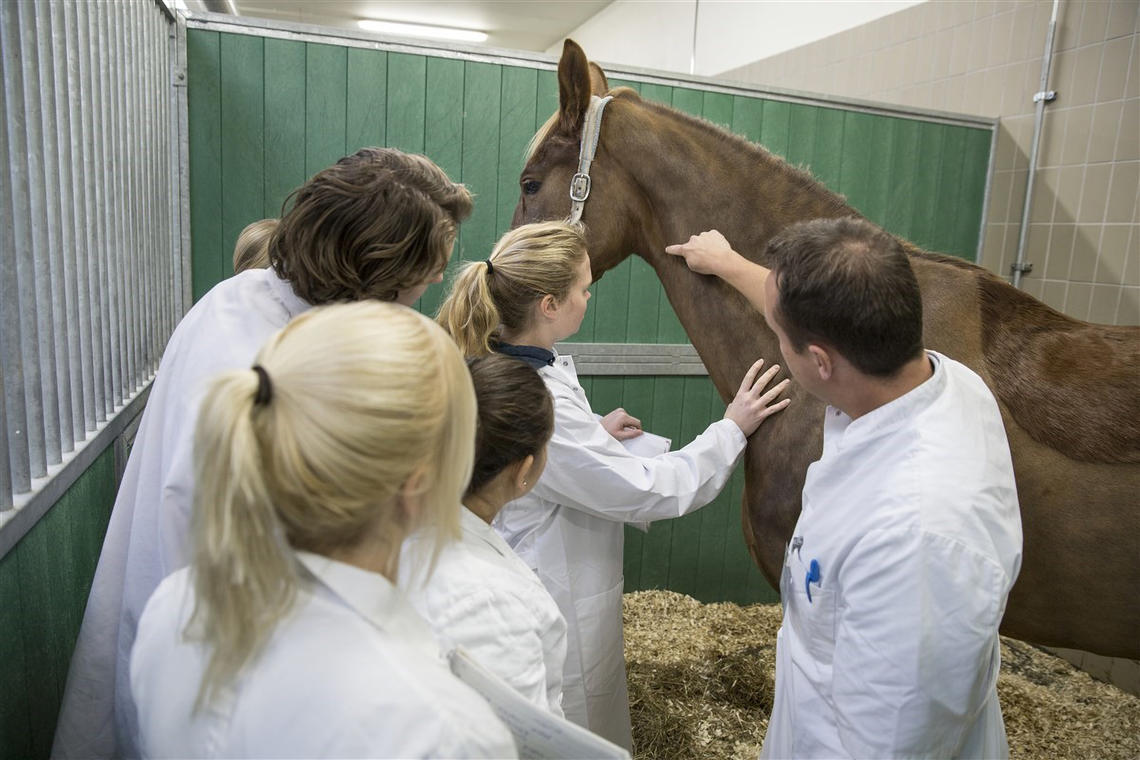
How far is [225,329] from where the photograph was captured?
43.5 inches

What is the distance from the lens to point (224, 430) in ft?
1.99

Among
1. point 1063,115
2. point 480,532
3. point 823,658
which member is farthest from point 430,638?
point 1063,115

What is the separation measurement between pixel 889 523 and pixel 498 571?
0.48m

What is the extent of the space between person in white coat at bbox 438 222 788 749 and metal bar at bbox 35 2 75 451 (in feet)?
2.24

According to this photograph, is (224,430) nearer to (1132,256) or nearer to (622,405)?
(622,405)

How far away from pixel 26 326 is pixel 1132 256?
357 centimetres

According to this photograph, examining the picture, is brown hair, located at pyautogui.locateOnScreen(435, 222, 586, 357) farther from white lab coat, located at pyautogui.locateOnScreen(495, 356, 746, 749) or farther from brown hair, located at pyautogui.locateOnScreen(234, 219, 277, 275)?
brown hair, located at pyautogui.locateOnScreen(234, 219, 277, 275)

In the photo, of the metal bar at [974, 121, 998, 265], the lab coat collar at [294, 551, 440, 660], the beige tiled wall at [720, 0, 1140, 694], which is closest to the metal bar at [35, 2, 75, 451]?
the lab coat collar at [294, 551, 440, 660]

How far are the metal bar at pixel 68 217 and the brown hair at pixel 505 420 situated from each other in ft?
2.76

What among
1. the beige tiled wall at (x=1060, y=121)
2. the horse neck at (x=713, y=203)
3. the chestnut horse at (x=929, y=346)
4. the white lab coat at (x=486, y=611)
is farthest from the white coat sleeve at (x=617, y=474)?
the beige tiled wall at (x=1060, y=121)

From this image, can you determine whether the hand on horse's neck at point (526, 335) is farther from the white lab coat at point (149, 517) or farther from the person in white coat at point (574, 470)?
the white lab coat at point (149, 517)

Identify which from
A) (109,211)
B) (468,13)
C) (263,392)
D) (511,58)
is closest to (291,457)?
(263,392)

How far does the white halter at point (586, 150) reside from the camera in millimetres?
1960

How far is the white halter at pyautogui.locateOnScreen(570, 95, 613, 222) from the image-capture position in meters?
1.96
